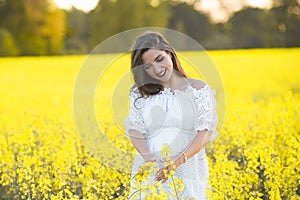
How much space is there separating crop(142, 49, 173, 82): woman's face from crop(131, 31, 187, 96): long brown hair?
27 mm

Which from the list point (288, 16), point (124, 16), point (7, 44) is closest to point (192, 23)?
point (288, 16)

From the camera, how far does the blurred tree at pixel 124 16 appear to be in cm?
3434

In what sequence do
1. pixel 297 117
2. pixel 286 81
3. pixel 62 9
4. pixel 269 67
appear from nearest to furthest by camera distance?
pixel 297 117
pixel 286 81
pixel 269 67
pixel 62 9

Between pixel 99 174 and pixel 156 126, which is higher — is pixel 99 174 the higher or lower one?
the lower one

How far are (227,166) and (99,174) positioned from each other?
38.1 inches

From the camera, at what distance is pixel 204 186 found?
406 cm

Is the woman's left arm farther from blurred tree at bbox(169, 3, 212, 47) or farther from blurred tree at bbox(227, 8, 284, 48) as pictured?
blurred tree at bbox(169, 3, 212, 47)

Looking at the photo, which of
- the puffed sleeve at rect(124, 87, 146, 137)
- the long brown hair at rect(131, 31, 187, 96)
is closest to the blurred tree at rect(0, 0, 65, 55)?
the puffed sleeve at rect(124, 87, 146, 137)

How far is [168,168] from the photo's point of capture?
3.59 m

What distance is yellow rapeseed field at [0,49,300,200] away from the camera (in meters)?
4.26

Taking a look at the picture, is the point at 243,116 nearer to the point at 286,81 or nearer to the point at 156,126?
the point at 156,126

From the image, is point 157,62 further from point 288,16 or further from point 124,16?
point 124,16

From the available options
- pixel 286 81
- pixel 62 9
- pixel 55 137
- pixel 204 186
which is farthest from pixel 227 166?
pixel 62 9

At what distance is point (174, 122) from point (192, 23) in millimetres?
25896
